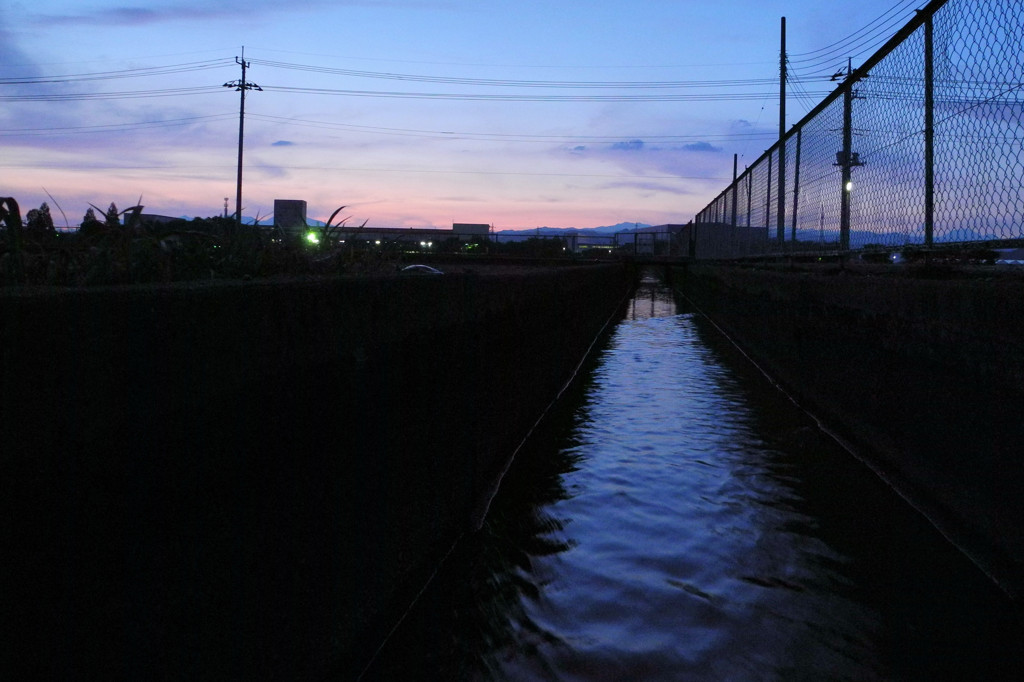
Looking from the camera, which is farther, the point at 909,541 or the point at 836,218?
the point at 836,218

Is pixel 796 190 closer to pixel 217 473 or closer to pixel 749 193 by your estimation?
pixel 749 193

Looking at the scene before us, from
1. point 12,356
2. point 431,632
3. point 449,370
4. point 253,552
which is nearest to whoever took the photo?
point 12,356

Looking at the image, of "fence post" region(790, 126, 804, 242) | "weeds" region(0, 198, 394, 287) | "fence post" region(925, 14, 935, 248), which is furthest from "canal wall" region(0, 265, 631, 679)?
"fence post" region(790, 126, 804, 242)

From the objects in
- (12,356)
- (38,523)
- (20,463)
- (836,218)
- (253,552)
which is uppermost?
(836,218)

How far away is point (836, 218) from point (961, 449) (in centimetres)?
590

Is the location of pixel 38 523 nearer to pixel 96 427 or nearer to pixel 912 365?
pixel 96 427

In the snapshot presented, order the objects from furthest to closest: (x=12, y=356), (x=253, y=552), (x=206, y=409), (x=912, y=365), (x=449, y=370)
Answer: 1. (x=912, y=365)
2. (x=449, y=370)
3. (x=253, y=552)
4. (x=206, y=409)
5. (x=12, y=356)

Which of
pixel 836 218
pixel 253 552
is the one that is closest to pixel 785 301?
pixel 836 218

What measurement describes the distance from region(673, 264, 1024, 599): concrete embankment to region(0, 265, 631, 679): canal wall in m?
2.51

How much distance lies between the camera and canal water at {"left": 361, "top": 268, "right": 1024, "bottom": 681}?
→ 3.76 metres

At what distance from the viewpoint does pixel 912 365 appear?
5699mm

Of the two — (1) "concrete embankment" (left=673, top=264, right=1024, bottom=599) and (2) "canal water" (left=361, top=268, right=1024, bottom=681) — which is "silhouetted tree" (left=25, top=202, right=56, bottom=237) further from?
(1) "concrete embankment" (left=673, top=264, right=1024, bottom=599)

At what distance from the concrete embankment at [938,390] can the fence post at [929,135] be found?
0.35 metres

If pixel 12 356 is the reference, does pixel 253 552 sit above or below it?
below
